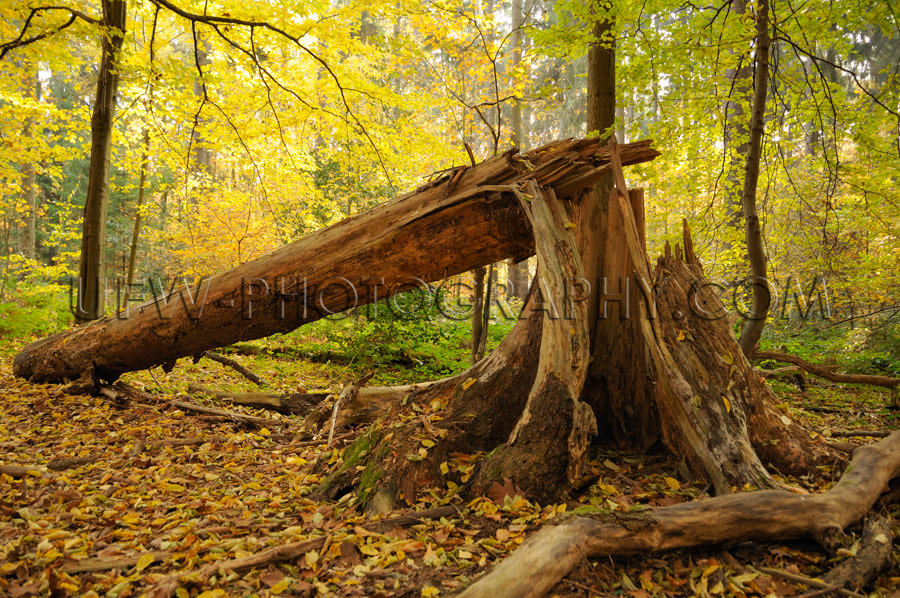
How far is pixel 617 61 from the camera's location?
609 centimetres

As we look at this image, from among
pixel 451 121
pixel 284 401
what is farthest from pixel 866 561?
pixel 451 121

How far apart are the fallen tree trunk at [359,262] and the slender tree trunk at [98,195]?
5.11 ft

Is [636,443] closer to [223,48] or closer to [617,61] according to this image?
[617,61]

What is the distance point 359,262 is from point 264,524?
2052 millimetres

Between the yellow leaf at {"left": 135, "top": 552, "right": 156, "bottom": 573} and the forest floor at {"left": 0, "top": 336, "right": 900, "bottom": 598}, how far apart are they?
0.03 m

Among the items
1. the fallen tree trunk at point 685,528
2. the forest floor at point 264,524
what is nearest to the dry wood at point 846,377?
the forest floor at point 264,524

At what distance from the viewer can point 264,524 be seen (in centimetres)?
253

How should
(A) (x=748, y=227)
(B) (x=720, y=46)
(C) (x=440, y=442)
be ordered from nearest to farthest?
(C) (x=440, y=442) < (B) (x=720, y=46) < (A) (x=748, y=227)

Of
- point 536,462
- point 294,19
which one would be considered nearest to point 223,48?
point 294,19

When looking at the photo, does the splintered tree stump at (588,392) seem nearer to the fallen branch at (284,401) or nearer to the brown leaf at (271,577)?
the brown leaf at (271,577)

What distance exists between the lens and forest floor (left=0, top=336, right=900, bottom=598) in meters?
1.94

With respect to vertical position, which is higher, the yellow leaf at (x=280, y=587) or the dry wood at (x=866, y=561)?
the dry wood at (x=866, y=561)

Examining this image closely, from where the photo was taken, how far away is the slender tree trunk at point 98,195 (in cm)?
604

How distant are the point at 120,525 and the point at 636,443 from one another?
3083 mm
